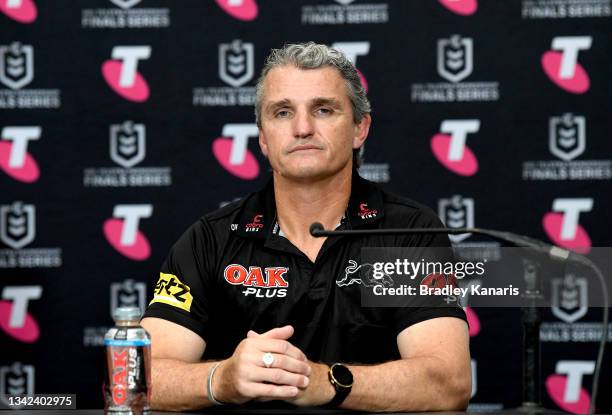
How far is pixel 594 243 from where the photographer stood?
3.57 metres

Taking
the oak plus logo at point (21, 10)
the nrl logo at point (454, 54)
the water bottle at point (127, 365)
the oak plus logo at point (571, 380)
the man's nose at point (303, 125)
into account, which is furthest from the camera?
the oak plus logo at point (21, 10)

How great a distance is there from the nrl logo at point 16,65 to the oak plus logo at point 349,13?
1.11 m

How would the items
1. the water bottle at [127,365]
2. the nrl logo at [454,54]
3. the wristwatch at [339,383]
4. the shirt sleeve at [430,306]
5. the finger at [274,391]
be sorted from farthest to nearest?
the nrl logo at [454,54] → the shirt sleeve at [430,306] → the wristwatch at [339,383] → the finger at [274,391] → the water bottle at [127,365]

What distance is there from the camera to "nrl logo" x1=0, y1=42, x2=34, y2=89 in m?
3.74

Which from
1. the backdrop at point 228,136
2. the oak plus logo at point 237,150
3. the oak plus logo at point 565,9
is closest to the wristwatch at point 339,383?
the backdrop at point 228,136

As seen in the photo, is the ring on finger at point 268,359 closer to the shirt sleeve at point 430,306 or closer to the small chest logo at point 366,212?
the shirt sleeve at point 430,306

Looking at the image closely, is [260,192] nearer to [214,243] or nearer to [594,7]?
[214,243]

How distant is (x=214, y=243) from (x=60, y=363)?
1545 millimetres

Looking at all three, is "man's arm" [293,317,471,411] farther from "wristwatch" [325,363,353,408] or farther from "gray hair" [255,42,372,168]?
"gray hair" [255,42,372,168]

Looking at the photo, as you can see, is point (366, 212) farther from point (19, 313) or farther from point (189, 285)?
point (19, 313)

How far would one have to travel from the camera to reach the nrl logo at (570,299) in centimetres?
355

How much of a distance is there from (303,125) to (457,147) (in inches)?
55.8

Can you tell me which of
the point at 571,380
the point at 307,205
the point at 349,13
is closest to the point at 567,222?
the point at 571,380

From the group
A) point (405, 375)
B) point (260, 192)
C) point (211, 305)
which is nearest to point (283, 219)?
point (260, 192)
